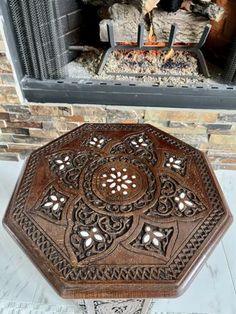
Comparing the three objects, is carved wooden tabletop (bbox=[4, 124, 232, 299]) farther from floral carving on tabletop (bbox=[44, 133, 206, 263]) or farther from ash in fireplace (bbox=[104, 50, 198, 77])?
ash in fireplace (bbox=[104, 50, 198, 77])

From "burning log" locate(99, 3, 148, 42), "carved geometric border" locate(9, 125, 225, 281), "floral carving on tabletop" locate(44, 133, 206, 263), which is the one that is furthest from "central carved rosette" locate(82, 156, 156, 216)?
"burning log" locate(99, 3, 148, 42)

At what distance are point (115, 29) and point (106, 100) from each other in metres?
0.29

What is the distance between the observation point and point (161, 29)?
4.15ft

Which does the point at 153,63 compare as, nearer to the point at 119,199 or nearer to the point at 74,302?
the point at 119,199

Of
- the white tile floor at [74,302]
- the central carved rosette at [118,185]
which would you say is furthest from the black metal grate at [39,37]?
the white tile floor at [74,302]

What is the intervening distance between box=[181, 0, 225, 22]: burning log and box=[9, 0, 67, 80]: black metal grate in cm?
53

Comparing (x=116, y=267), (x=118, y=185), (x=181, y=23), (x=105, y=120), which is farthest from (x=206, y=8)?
(x=116, y=267)

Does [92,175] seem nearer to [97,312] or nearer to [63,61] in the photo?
[97,312]

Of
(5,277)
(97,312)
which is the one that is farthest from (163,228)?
(5,277)

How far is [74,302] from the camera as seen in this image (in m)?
1.03

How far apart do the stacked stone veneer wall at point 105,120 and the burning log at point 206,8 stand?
1.21 ft

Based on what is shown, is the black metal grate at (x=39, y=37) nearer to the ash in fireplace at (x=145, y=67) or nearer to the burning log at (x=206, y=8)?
the ash in fireplace at (x=145, y=67)

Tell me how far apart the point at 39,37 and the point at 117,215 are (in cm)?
75

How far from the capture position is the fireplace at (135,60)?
1188 millimetres
